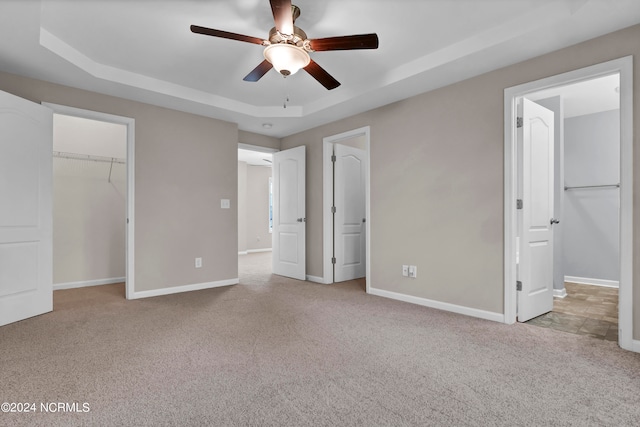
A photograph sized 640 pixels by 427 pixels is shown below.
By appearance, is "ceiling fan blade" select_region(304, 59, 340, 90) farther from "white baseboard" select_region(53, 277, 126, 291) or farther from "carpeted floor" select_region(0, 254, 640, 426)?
"white baseboard" select_region(53, 277, 126, 291)

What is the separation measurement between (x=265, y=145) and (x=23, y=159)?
3104mm

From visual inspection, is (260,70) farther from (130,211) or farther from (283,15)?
(130,211)

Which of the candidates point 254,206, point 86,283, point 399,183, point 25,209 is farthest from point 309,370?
point 254,206

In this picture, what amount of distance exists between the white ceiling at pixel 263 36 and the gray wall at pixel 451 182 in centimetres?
15

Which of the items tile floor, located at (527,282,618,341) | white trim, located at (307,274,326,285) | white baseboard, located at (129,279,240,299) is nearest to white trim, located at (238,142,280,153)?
white baseboard, located at (129,279,240,299)

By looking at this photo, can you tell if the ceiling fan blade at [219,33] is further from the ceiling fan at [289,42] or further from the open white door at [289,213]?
the open white door at [289,213]

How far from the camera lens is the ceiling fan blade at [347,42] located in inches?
81.9

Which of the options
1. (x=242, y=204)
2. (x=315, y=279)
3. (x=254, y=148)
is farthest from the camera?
(x=242, y=204)

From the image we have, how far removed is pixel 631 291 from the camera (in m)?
2.31

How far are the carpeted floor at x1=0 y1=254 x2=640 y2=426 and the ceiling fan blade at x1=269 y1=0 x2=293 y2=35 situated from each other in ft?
7.12

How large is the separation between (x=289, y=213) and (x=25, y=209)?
315 cm

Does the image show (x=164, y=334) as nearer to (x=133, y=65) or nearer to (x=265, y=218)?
(x=133, y=65)

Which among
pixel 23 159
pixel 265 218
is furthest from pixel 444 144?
pixel 265 218

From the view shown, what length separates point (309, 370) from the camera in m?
2.00
